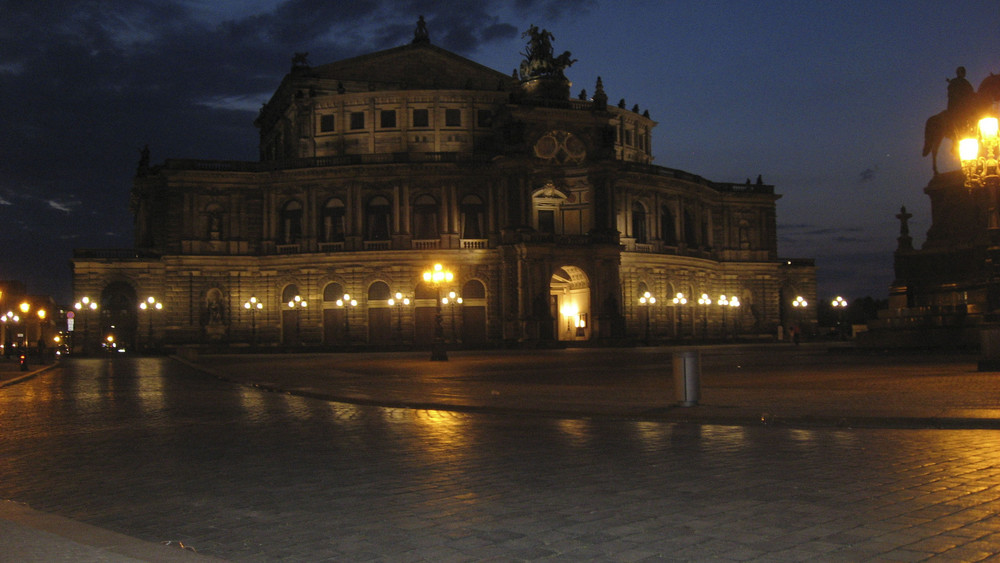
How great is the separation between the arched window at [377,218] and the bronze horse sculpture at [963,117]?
46.4 meters

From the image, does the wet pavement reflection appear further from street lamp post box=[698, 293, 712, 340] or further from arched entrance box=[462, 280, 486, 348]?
street lamp post box=[698, 293, 712, 340]

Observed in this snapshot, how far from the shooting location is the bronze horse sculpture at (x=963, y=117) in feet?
73.9

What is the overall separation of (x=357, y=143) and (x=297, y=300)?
48.3 ft

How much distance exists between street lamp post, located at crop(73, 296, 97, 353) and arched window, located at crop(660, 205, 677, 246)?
4708cm

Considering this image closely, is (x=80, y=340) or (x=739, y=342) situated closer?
(x=80, y=340)

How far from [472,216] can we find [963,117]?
162ft

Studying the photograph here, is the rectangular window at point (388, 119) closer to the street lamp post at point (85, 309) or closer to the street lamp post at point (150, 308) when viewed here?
the street lamp post at point (150, 308)

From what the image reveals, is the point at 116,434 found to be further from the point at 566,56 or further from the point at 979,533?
the point at 566,56

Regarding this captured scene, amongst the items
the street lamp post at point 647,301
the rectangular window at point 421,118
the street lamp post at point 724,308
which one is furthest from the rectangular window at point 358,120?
the street lamp post at point 724,308

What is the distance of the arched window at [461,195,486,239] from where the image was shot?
72.0 metres

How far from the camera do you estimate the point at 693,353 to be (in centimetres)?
1741

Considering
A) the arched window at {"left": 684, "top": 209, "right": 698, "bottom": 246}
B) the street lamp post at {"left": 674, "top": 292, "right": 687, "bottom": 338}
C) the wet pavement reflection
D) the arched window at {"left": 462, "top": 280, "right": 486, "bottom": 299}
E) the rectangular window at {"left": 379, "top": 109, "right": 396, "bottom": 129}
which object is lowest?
the wet pavement reflection

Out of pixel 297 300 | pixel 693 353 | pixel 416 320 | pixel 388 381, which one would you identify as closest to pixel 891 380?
pixel 693 353

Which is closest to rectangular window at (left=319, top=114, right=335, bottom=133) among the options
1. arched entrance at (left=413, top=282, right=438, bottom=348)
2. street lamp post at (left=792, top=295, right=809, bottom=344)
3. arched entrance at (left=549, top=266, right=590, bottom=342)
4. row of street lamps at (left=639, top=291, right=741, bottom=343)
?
arched entrance at (left=413, top=282, right=438, bottom=348)
